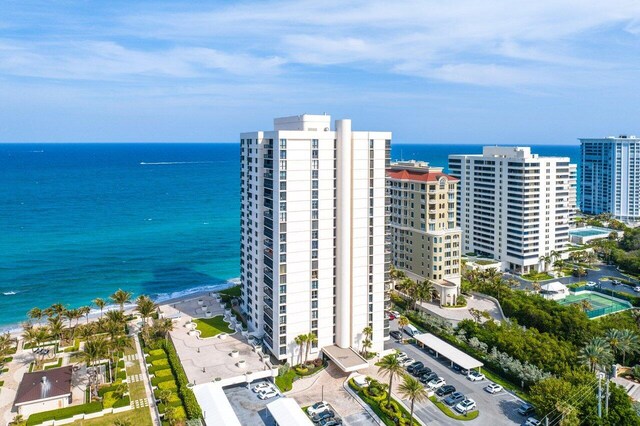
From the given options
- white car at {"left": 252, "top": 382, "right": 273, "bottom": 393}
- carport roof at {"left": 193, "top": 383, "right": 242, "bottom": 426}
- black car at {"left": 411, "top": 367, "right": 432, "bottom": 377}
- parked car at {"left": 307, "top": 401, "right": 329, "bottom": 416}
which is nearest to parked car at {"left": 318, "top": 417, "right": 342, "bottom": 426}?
parked car at {"left": 307, "top": 401, "right": 329, "bottom": 416}

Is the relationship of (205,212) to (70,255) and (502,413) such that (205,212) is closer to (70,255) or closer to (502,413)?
(70,255)

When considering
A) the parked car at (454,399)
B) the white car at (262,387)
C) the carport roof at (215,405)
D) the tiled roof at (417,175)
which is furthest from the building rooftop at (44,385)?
the tiled roof at (417,175)

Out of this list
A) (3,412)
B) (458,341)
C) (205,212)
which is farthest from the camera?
(205,212)

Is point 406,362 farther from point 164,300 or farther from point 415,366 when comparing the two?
point 164,300

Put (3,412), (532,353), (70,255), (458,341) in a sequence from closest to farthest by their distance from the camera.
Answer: (3,412) < (532,353) < (458,341) < (70,255)

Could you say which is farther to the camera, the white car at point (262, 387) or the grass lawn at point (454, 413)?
the white car at point (262, 387)

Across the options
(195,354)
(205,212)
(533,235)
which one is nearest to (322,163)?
(195,354)

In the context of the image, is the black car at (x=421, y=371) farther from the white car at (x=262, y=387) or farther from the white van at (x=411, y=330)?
the white car at (x=262, y=387)
